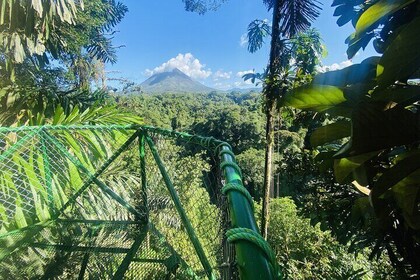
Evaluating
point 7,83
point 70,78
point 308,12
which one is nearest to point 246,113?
point 70,78

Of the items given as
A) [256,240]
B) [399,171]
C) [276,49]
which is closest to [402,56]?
[399,171]

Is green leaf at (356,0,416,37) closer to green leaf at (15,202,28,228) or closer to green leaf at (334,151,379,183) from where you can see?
green leaf at (334,151,379,183)

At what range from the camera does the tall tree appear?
6.35 meters

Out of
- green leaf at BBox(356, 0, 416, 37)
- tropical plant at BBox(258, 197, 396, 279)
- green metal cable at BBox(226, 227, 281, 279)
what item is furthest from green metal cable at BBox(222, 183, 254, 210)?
tropical plant at BBox(258, 197, 396, 279)

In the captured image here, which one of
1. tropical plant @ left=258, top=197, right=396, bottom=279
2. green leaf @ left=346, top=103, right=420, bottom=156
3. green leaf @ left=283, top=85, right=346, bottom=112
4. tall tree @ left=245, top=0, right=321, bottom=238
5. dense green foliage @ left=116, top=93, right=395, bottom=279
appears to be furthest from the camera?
tropical plant @ left=258, top=197, right=396, bottom=279

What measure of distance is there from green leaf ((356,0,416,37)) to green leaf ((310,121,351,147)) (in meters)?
0.24

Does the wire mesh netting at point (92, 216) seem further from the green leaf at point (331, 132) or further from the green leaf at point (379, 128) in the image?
the green leaf at point (379, 128)

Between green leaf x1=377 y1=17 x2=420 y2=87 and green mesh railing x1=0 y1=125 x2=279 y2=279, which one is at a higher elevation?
green leaf x1=377 y1=17 x2=420 y2=87

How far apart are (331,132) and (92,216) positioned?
192 centimetres

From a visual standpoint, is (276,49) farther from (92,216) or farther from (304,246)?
(92,216)

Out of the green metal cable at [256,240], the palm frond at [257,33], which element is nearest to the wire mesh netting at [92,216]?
the green metal cable at [256,240]

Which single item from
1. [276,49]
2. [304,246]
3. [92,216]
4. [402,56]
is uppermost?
[276,49]

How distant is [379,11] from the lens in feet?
2.23

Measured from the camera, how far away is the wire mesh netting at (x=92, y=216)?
64.7 inches
